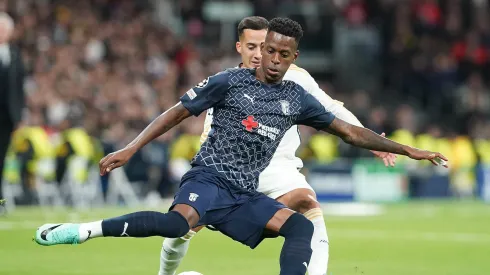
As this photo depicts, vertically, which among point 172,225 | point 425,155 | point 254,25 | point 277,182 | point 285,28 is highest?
point 285,28

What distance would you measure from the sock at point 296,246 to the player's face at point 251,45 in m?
1.89

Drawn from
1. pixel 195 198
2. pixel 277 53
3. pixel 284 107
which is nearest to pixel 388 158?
pixel 284 107

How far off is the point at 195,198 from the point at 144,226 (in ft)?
1.35

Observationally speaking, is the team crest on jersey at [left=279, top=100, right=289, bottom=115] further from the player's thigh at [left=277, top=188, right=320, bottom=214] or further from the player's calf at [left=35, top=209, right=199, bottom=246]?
the player's thigh at [left=277, top=188, right=320, bottom=214]

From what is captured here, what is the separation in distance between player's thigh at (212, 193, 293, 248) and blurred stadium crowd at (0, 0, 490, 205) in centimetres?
1260

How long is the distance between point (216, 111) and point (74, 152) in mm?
12803

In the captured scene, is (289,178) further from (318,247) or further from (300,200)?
(318,247)

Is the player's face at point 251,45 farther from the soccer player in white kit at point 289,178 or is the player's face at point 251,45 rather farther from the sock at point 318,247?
the sock at point 318,247

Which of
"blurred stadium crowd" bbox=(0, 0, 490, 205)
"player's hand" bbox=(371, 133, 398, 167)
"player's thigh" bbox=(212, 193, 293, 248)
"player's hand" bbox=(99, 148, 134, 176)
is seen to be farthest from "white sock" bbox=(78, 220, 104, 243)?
"blurred stadium crowd" bbox=(0, 0, 490, 205)

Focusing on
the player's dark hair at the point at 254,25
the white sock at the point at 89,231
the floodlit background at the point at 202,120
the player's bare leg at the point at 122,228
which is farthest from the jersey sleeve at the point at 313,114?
the floodlit background at the point at 202,120

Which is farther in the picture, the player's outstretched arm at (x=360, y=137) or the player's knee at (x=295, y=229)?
the player's outstretched arm at (x=360, y=137)

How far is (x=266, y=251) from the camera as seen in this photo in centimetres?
1247

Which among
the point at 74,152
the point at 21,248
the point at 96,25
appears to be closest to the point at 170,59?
the point at 96,25

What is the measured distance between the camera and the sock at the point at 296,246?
718 cm
